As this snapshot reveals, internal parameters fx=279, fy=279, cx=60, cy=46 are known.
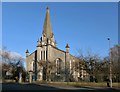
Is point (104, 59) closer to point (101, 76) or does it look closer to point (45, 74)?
point (101, 76)

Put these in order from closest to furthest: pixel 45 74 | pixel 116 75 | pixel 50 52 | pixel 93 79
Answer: pixel 116 75
pixel 93 79
pixel 45 74
pixel 50 52

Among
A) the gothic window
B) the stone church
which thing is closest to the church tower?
the stone church

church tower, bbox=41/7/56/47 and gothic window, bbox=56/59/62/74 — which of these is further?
church tower, bbox=41/7/56/47

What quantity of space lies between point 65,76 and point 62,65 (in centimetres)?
438

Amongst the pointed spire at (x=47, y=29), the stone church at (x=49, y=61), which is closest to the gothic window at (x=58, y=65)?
the stone church at (x=49, y=61)

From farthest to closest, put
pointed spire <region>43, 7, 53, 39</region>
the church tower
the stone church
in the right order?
pointed spire <region>43, 7, 53, 39</region>, the church tower, the stone church

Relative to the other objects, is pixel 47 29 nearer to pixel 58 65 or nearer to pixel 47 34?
pixel 47 34

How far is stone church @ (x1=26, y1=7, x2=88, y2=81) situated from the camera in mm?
84000

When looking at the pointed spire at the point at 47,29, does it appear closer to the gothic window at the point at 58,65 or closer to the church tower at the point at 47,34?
the church tower at the point at 47,34

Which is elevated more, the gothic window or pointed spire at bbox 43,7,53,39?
pointed spire at bbox 43,7,53,39

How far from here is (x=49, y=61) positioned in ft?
279

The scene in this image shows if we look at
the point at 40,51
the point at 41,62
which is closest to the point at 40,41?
the point at 40,51

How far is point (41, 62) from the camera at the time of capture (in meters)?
85.2

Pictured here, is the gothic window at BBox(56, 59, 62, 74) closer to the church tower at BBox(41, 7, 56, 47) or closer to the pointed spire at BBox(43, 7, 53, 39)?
the church tower at BBox(41, 7, 56, 47)
